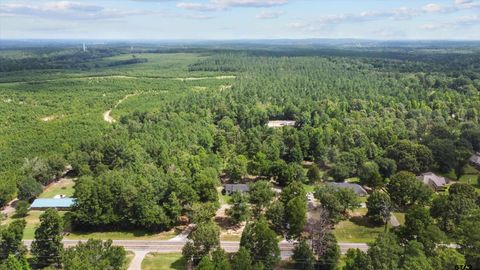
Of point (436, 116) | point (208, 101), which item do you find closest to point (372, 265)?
point (436, 116)

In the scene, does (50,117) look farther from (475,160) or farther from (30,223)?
(475,160)

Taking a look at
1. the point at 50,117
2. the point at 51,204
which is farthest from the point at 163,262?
the point at 50,117

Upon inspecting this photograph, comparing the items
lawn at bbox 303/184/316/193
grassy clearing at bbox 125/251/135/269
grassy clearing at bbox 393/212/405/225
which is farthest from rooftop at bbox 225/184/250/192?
grassy clearing at bbox 393/212/405/225

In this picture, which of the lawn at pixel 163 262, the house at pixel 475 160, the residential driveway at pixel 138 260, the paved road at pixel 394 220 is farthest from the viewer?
the house at pixel 475 160

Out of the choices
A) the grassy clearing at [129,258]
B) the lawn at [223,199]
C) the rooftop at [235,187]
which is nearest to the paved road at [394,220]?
the rooftop at [235,187]

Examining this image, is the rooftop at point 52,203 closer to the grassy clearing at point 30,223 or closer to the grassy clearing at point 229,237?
the grassy clearing at point 30,223

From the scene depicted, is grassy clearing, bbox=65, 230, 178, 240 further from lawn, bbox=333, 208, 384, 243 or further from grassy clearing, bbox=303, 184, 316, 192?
grassy clearing, bbox=303, 184, 316, 192
